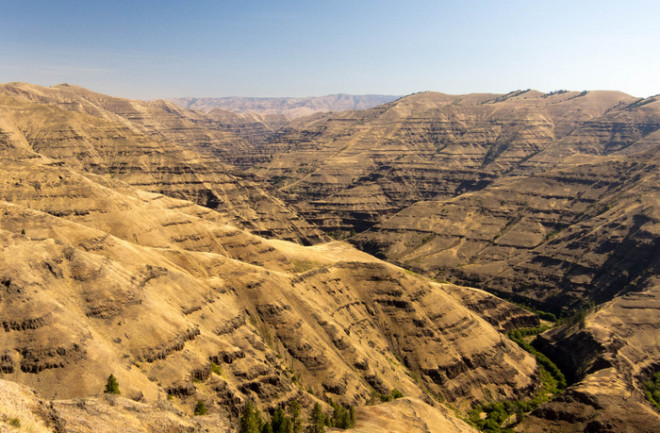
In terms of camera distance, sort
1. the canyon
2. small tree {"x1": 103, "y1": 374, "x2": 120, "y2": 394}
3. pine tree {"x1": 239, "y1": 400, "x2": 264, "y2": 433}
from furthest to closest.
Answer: the canyon < pine tree {"x1": 239, "y1": 400, "x2": 264, "y2": 433} < small tree {"x1": 103, "y1": 374, "x2": 120, "y2": 394}

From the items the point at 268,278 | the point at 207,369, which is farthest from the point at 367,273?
the point at 207,369

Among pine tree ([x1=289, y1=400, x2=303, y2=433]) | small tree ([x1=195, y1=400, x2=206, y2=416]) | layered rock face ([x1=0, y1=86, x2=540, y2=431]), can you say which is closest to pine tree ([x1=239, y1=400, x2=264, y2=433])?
layered rock face ([x1=0, y1=86, x2=540, y2=431])

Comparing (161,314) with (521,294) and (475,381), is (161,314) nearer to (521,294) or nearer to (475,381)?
(475,381)

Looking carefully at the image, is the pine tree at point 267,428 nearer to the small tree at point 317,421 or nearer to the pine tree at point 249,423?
the pine tree at point 249,423

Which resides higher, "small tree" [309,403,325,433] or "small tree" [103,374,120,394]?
"small tree" [103,374,120,394]

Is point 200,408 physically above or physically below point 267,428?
above

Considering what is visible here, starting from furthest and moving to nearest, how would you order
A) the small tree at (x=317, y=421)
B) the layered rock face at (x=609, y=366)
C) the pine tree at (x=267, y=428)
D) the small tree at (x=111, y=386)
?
1. the layered rock face at (x=609, y=366)
2. the pine tree at (x=267, y=428)
3. the small tree at (x=317, y=421)
4. the small tree at (x=111, y=386)

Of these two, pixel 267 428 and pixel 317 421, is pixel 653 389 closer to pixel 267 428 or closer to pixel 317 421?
pixel 317 421

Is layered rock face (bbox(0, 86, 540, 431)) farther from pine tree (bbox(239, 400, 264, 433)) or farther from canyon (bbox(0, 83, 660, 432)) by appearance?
pine tree (bbox(239, 400, 264, 433))

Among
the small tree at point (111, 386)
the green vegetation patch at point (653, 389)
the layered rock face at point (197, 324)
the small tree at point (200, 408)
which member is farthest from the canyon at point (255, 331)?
the green vegetation patch at point (653, 389)

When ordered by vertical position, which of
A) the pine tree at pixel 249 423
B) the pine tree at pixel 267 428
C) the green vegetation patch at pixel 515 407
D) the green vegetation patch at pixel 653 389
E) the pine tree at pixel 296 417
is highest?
the pine tree at pixel 249 423

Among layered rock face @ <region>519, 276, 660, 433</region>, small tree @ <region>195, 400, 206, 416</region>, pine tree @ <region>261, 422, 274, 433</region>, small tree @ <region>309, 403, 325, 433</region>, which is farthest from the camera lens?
layered rock face @ <region>519, 276, 660, 433</region>

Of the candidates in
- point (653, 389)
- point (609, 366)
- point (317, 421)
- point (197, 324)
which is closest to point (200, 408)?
point (317, 421)
